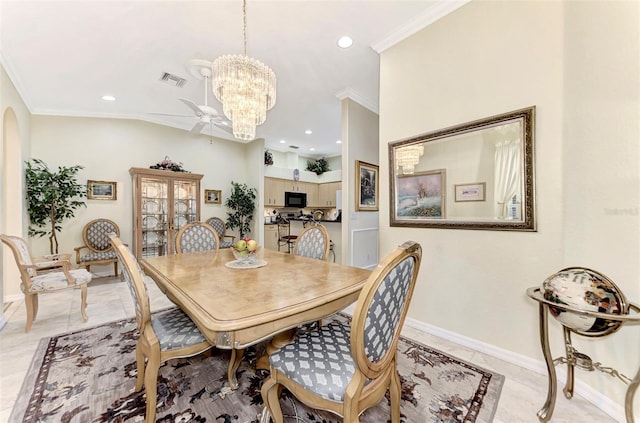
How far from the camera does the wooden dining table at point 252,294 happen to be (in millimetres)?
975

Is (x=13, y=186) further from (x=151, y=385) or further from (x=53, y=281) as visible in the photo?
(x=151, y=385)

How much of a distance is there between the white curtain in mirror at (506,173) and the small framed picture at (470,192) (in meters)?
0.10

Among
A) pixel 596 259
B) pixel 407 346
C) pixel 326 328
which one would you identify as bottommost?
pixel 407 346

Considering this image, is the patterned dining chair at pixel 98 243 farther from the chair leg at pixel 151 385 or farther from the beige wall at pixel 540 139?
the beige wall at pixel 540 139

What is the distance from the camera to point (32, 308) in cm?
240

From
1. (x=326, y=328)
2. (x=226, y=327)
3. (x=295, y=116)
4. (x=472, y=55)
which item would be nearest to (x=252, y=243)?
(x=326, y=328)

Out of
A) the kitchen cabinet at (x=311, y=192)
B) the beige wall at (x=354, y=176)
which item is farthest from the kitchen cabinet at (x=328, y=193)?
the beige wall at (x=354, y=176)

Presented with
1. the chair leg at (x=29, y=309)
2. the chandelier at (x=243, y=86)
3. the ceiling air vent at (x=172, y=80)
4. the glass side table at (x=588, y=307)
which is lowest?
the chair leg at (x=29, y=309)

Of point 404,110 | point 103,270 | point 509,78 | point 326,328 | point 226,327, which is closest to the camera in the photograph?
point 226,327

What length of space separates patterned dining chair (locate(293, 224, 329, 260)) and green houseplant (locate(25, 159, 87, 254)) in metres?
3.84

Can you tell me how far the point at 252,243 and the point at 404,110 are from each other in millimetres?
1938

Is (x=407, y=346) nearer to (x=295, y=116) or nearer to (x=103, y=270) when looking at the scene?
(x=295, y=116)

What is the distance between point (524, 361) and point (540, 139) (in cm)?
157

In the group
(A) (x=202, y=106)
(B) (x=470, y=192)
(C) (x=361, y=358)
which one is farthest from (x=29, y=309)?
(B) (x=470, y=192)
